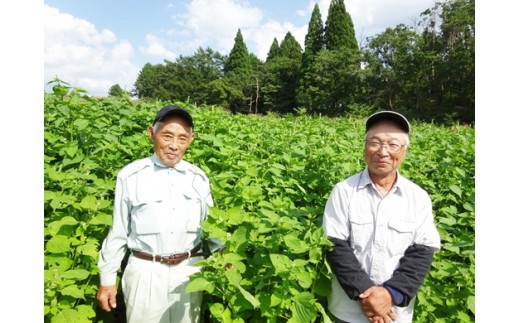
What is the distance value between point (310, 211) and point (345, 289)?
0.63 metres

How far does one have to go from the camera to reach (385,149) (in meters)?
1.66

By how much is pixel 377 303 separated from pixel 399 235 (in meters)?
0.30

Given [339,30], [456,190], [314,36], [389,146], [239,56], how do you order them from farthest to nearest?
[239,56], [314,36], [339,30], [456,190], [389,146]

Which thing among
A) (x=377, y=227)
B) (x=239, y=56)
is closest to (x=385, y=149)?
(x=377, y=227)

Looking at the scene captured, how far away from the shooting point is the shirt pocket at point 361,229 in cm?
166

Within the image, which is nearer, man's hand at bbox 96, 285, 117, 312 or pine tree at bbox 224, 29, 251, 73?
man's hand at bbox 96, 285, 117, 312

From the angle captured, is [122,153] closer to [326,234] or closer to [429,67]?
[326,234]

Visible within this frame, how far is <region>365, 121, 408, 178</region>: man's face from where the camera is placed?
1661 mm

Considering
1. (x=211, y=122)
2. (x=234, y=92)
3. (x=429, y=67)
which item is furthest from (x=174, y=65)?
(x=211, y=122)

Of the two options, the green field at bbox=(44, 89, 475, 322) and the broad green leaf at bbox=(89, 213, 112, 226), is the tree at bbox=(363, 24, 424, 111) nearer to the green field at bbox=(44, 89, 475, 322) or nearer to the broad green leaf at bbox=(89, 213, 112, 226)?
the green field at bbox=(44, 89, 475, 322)

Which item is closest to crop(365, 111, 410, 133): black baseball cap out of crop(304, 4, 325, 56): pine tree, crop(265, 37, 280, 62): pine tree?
crop(304, 4, 325, 56): pine tree

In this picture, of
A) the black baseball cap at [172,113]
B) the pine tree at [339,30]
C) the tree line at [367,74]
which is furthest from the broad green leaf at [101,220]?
the pine tree at [339,30]

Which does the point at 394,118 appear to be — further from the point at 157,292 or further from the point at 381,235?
the point at 157,292

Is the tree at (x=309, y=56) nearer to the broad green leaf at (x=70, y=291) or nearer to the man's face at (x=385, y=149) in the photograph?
the man's face at (x=385, y=149)
